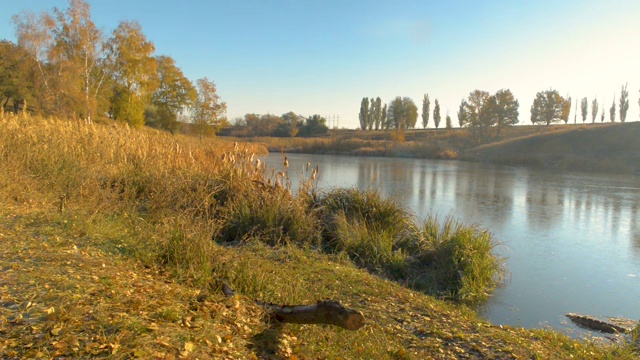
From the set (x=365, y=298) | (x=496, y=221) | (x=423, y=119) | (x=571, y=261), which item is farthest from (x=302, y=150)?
(x=365, y=298)

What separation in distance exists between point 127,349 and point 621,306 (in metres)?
6.85

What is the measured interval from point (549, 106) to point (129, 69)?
5456 centimetres

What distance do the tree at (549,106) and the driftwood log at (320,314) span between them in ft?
218

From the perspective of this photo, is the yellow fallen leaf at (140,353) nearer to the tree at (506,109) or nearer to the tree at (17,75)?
the tree at (17,75)

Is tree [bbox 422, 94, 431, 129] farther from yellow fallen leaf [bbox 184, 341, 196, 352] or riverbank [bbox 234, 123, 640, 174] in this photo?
yellow fallen leaf [bbox 184, 341, 196, 352]

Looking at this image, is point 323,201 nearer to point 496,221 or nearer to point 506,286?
point 506,286

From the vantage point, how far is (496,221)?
1191 cm

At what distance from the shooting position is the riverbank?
35.2 metres

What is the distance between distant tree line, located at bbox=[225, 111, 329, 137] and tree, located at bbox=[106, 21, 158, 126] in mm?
39721

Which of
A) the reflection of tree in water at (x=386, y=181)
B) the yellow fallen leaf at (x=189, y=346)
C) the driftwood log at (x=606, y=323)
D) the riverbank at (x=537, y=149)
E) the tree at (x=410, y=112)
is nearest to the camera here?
Answer: the yellow fallen leaf at (x=189, y=346)

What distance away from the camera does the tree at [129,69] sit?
1221 inches

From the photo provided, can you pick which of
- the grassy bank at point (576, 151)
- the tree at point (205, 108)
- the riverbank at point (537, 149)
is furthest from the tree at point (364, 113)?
the tree at point (205, 108)

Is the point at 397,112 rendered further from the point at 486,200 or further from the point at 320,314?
the point at 320,314

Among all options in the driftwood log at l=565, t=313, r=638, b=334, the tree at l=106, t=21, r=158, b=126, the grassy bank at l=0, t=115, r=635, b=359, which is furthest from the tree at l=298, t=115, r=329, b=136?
the driftwood log at l=565, t=313, r=638, b=334
